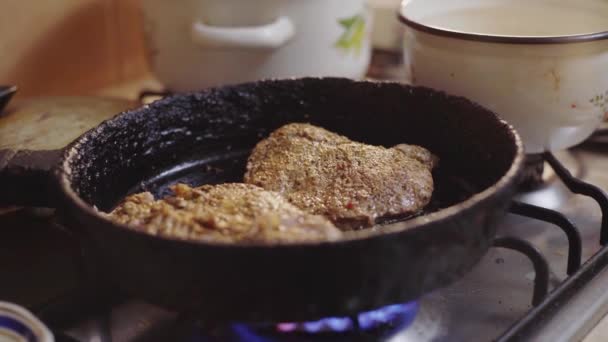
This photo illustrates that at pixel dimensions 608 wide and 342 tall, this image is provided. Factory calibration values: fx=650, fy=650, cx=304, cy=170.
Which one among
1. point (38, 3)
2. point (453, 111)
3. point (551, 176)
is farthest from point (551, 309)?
point (38, 3)

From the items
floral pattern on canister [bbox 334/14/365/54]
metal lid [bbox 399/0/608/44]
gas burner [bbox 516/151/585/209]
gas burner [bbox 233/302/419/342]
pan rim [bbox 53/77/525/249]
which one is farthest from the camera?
floral pattern on canister [bbox 334/14/365/54]

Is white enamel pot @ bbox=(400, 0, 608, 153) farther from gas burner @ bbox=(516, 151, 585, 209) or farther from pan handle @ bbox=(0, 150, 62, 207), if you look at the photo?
pan handle @ bbox=(0, 150, 62, 207)

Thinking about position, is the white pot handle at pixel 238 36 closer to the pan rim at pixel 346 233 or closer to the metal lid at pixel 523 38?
the metal lid at pixel 523 38

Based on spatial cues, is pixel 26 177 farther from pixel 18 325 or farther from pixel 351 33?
pixel 351 33

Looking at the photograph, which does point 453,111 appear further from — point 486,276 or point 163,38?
point 163,38

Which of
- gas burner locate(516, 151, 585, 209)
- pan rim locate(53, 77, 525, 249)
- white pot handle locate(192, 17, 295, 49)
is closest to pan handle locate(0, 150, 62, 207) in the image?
pan rim locate(53, 77, 525, 249)

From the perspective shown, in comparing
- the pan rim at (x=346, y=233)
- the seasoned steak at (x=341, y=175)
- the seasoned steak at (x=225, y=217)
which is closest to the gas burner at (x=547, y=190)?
the seasoned steak at (x=341, y=175)
